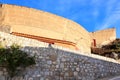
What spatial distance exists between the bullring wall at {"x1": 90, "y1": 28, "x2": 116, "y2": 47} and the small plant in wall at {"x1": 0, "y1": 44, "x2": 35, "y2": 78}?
25633 mm

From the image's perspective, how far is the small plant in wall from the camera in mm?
12982

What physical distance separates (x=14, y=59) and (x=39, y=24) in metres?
8.43

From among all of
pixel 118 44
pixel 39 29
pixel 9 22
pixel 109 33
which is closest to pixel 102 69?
pixel 39 29

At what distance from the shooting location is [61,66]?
15172mm

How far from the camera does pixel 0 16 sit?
19797mm

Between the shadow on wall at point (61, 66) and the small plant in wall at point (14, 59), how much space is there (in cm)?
36

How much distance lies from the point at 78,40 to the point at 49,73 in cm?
1035

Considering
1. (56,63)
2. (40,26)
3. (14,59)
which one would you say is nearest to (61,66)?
(56,63)

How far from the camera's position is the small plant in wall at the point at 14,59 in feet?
42.6

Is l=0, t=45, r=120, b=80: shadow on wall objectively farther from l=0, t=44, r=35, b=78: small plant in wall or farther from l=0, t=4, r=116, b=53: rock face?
l=0, t=4, r=116, b=53: rock face

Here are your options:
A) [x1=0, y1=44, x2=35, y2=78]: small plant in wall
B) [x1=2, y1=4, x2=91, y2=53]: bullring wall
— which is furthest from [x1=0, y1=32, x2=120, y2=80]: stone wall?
[x1=2, y1=4, x2=91, y2=53]: bullring wall

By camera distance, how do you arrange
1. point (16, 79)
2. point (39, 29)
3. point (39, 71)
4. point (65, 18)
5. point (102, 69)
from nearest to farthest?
point (16, 79) < point (39, 71) < point (102, 69) < point (39, 29) < point (65, 18)

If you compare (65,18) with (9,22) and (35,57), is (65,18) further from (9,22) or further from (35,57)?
(35,57)

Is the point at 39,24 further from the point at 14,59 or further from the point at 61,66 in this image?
the point at 14,59
